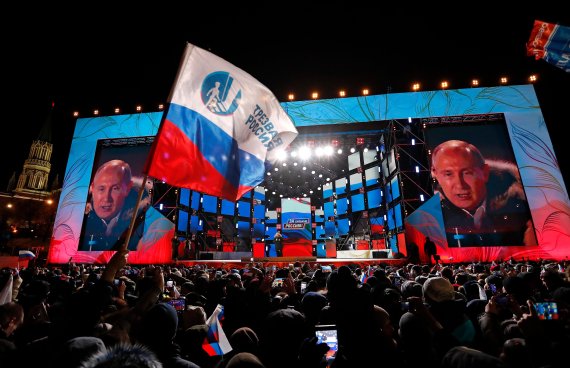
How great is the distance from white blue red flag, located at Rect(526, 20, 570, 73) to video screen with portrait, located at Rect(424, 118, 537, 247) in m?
4.95

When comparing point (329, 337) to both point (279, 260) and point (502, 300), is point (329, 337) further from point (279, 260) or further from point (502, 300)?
point (279, 260)

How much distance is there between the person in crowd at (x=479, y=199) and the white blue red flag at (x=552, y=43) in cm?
592

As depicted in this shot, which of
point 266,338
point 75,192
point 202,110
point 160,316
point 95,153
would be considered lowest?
point 266,338

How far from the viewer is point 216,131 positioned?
5.55 metres

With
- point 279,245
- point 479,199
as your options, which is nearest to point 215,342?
point 279,245

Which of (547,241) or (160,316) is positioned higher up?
(547,241)

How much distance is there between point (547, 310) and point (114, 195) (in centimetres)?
2419

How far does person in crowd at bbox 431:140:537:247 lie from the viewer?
17.3 m

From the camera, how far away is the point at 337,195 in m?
31.1

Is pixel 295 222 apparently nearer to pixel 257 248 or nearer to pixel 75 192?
pixel 257 248

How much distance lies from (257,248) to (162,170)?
18.4 meters

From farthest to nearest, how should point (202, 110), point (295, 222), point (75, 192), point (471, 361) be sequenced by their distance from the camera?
point (295, 222) → point (75, 192) → point (202, 110) → point (471, 361)

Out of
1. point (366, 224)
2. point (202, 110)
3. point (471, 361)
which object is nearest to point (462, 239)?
point (366, 224)

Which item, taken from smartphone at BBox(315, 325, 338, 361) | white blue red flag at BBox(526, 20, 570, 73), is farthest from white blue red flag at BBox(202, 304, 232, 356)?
white blue red flag at BBox(526, 20, 570, 73)
